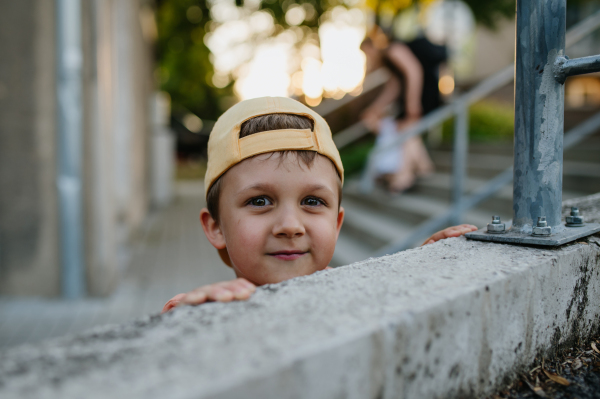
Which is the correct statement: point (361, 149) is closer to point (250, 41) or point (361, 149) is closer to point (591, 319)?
point (591, 319)

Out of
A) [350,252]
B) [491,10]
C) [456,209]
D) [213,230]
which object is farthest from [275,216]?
[491,10]

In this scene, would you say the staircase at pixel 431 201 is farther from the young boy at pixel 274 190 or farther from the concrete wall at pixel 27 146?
the young boy at pixel 274 190

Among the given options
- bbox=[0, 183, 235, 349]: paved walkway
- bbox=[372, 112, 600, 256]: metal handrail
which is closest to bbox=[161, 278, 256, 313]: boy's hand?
bbox=[0, 183, 235, 349]: paved walkway

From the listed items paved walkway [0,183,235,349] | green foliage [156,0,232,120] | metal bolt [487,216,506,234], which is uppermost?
green foliage [156,0,232,120]

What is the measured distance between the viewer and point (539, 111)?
124cm

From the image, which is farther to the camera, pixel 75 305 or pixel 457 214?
pixel 457 214

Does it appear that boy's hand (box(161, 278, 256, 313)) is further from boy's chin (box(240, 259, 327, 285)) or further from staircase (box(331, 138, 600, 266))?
staircase (box(331, 138, 600, 266))

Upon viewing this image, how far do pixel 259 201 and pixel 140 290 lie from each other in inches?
138

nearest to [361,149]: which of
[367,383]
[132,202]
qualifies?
[132,202]

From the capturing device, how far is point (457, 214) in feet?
14.2

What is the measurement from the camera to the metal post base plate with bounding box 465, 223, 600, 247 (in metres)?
1.18

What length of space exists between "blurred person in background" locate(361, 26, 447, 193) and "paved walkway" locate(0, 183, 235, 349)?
249 centimetres

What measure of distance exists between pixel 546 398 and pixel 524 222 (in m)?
0.48

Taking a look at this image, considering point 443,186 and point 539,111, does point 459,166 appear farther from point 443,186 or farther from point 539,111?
point 539,111
